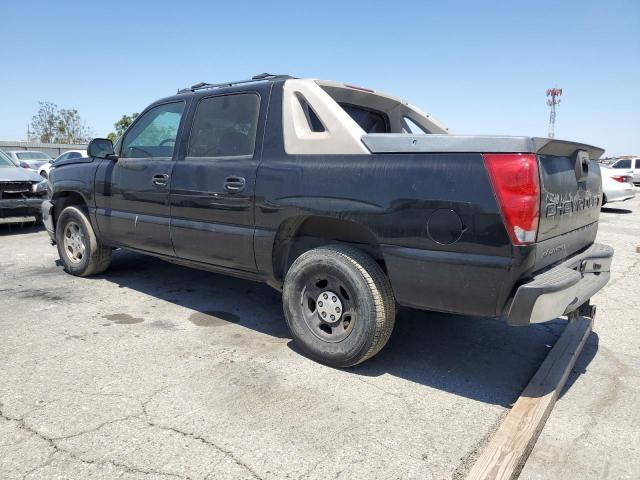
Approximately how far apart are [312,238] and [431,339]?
49.8 inches

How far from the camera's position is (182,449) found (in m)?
2.36

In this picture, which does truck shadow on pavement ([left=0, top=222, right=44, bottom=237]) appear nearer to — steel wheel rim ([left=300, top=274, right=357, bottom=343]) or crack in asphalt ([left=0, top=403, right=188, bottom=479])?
crack in asphalt ([left=0, top=403, right=188, bottom=479])


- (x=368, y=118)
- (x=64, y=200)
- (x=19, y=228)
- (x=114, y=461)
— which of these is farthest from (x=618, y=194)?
(x=114, y=461)

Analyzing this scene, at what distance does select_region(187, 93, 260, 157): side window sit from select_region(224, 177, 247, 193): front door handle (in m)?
0.21

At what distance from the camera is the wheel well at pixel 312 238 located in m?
3.32

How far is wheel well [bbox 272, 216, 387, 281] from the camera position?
3322 mm

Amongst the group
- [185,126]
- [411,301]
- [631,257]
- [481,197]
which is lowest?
[631,257]

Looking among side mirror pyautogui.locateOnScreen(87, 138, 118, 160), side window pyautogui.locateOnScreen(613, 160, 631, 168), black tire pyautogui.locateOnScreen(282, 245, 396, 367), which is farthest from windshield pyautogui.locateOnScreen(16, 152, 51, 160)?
side window pyautogui.locateOnScreen(613, 160, 631, 168)

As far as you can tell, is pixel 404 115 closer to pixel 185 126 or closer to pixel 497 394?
pixel 185 126

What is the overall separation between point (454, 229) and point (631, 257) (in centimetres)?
617

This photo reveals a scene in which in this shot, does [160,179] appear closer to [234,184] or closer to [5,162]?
[234,184]

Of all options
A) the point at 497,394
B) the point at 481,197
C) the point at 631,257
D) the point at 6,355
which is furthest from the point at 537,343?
the point at 631,257

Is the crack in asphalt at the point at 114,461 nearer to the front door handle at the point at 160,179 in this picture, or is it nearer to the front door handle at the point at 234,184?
the front door handle at the point at 234,184

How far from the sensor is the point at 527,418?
2.57 m
